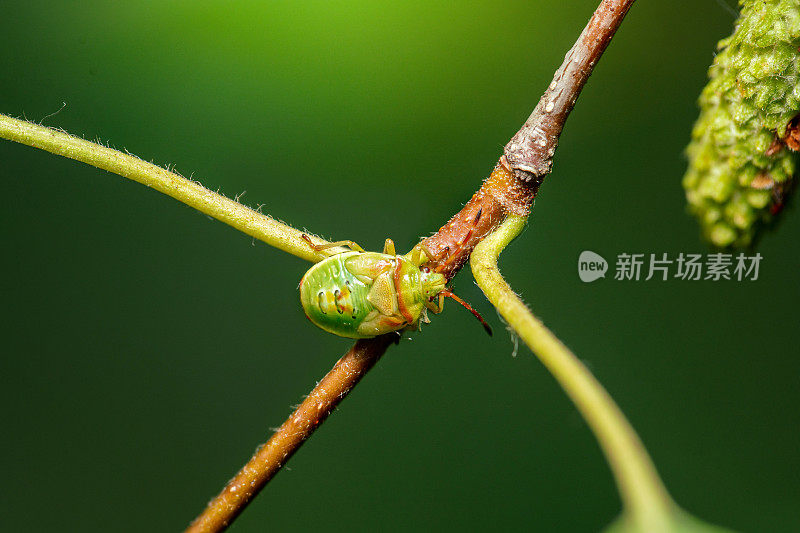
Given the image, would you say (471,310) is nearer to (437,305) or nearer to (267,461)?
(437,305)

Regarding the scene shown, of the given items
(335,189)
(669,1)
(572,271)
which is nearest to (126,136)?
(335,189)

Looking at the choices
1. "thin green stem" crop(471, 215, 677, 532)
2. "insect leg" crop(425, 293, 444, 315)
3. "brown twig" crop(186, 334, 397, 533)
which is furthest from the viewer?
"insect leg" crop(425, 293, 444, 315)

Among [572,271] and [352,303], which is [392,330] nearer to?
[352,303]

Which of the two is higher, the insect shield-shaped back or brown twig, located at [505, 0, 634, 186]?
brown twig, located at [505, 0, 634, 186]

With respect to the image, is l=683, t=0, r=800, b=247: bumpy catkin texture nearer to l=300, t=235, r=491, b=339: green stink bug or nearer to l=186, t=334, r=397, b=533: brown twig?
l=300, t=235, r=491, b=339: green stink bug

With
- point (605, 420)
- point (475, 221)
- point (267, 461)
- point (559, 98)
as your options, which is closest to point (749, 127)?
point (559, 98)

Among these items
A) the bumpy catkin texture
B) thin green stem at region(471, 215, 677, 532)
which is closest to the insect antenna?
thin green stem at region(471, 215, 677, 532)

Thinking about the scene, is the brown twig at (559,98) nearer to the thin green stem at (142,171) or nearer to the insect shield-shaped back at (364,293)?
the insect shield-shaped back at (364,293)
